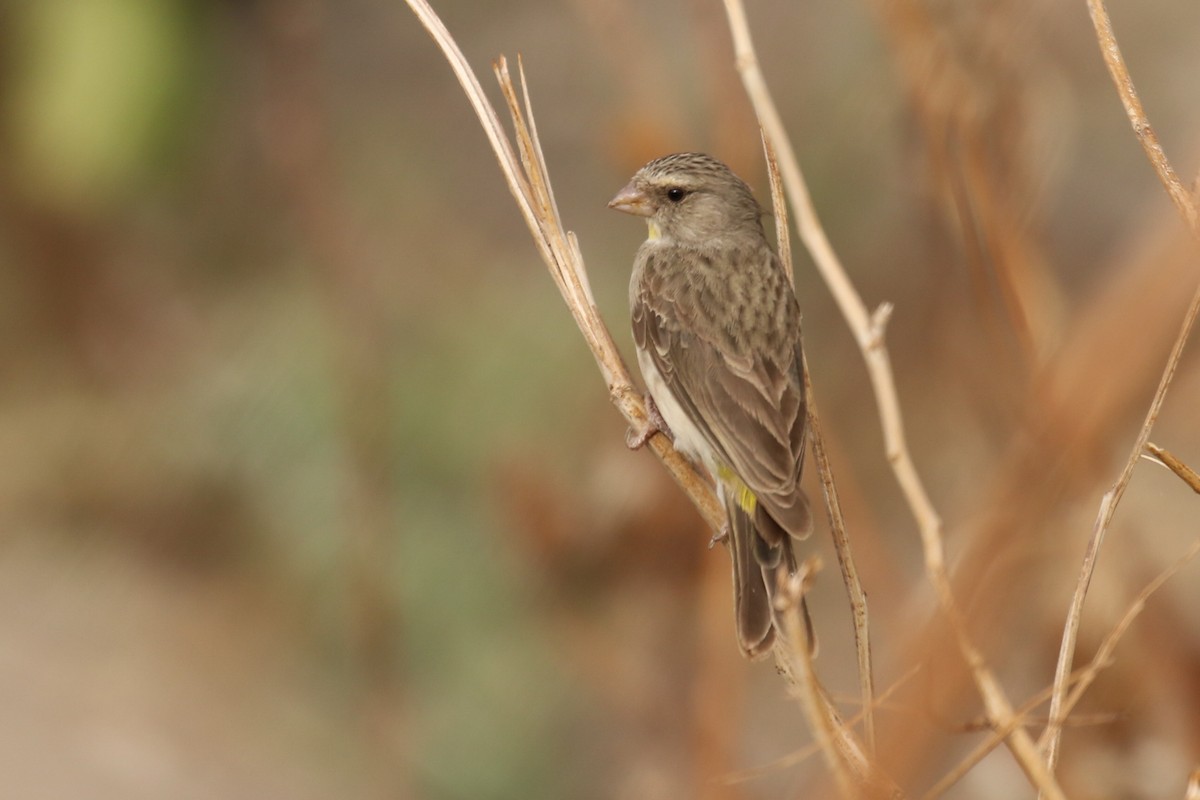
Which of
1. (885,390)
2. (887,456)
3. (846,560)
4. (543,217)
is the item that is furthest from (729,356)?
(885,390)

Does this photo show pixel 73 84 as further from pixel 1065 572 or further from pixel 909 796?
pixel 909 796

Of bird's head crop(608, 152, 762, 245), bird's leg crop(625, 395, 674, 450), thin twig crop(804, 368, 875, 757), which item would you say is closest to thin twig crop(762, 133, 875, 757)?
thin twig crop(804, 368, 875, 757)

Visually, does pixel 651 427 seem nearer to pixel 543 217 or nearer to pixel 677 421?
pixel 677 421

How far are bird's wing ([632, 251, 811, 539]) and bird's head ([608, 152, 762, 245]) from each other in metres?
0.11

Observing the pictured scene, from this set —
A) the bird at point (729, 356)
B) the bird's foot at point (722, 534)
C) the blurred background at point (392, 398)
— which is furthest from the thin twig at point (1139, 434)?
the blurred background at point (392, 398)

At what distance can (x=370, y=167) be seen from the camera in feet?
19.5

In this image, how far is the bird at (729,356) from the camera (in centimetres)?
261

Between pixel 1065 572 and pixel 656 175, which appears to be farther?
pixel 1065 572

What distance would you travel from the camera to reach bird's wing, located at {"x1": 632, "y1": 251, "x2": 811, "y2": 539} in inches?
103

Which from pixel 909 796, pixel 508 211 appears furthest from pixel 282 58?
pixel 909 796

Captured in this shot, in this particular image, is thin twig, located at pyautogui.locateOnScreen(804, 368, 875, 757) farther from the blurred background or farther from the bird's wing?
the blurred background

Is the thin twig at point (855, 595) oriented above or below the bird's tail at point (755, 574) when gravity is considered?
above

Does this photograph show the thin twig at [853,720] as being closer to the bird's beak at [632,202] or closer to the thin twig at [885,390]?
the thin twig at [885,390]

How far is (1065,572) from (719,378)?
125 centimetres
